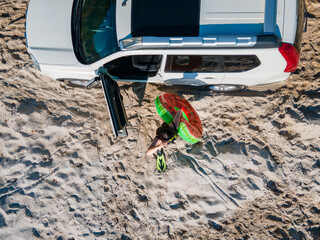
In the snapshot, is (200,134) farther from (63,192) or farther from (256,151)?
(63,192)

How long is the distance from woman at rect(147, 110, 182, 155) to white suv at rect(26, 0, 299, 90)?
704 mm

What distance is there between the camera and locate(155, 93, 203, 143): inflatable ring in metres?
4.30

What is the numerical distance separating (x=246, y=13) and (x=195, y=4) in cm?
74

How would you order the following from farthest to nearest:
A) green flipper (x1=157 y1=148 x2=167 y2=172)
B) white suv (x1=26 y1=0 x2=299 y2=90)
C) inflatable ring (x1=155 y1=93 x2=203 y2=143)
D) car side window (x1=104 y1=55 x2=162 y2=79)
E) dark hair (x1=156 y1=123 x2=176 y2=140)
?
green flipper (x1=157 y1=148 x2=167 y2=172) < inflatable ring (x1=155 y1=93 x2=203 y2=143) < dark hair (x1=156 y1=123 x2=176 y2=140) < car side window (x1=104 y1=55 x2=162 y2=79) < white suv (x1=26 y1=0 x2=299 y2=90)

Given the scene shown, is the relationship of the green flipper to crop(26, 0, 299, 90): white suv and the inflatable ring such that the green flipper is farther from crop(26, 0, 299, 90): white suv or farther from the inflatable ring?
crop(26, 0, 299, 90): white suv

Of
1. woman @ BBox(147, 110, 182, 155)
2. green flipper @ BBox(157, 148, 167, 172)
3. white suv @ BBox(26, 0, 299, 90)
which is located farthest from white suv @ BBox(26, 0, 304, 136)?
green flipper @ BBox(157, 148, 167, 172)

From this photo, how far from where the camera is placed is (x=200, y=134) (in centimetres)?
443

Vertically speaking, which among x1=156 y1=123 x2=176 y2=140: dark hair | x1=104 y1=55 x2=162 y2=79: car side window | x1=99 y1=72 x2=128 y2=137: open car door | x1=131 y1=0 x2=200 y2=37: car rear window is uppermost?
x1=131 y1=0 x2=200 y2=37: car rear window

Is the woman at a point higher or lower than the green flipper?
higher

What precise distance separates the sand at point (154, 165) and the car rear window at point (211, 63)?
1170 mm

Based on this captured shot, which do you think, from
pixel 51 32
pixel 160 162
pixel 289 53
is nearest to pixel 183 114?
pixel 160 162

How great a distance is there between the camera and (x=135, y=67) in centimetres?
411

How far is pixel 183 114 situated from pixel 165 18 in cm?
177

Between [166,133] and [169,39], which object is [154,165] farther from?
[169,39]
